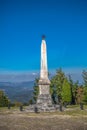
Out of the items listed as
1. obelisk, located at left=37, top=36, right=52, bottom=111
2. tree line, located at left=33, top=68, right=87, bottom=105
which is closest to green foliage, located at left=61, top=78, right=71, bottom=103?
tree line, located at left=33, top=68, right=87, bottom=105

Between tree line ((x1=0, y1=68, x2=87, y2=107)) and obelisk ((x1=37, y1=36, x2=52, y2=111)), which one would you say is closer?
obelisk ((x1=37, y1=36, x2=52, y2=111))

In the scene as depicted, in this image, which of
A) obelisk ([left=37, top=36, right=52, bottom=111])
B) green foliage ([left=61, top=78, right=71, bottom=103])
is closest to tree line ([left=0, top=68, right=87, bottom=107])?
green foliage ([left=61, top=78, right=71, bottom=103])

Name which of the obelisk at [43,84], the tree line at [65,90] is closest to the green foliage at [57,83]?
the tree line at [65,90]

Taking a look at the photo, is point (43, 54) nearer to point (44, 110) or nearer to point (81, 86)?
point (44, 110)

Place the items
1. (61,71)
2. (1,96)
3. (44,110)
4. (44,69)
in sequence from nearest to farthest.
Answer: (44,110) → (44,69) → (61,71) → (1,96)

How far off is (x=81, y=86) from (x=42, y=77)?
23610mm

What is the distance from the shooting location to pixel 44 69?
43.9m

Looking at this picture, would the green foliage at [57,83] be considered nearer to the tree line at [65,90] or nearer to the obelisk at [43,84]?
the tree line at [65,90]

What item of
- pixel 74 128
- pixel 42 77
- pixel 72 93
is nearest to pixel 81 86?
pixel 72 93

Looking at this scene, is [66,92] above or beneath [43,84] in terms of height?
above

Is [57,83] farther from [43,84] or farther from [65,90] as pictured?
[43,84]

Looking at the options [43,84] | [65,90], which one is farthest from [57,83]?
[43,84]

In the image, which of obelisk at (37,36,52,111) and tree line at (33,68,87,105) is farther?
tree line at (33,68,87,105)

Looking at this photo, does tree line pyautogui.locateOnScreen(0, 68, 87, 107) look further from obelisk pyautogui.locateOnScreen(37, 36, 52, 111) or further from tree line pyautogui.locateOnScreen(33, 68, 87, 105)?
obelisk pyautogui.locateOnScreen(37, 36, 52, 111)
